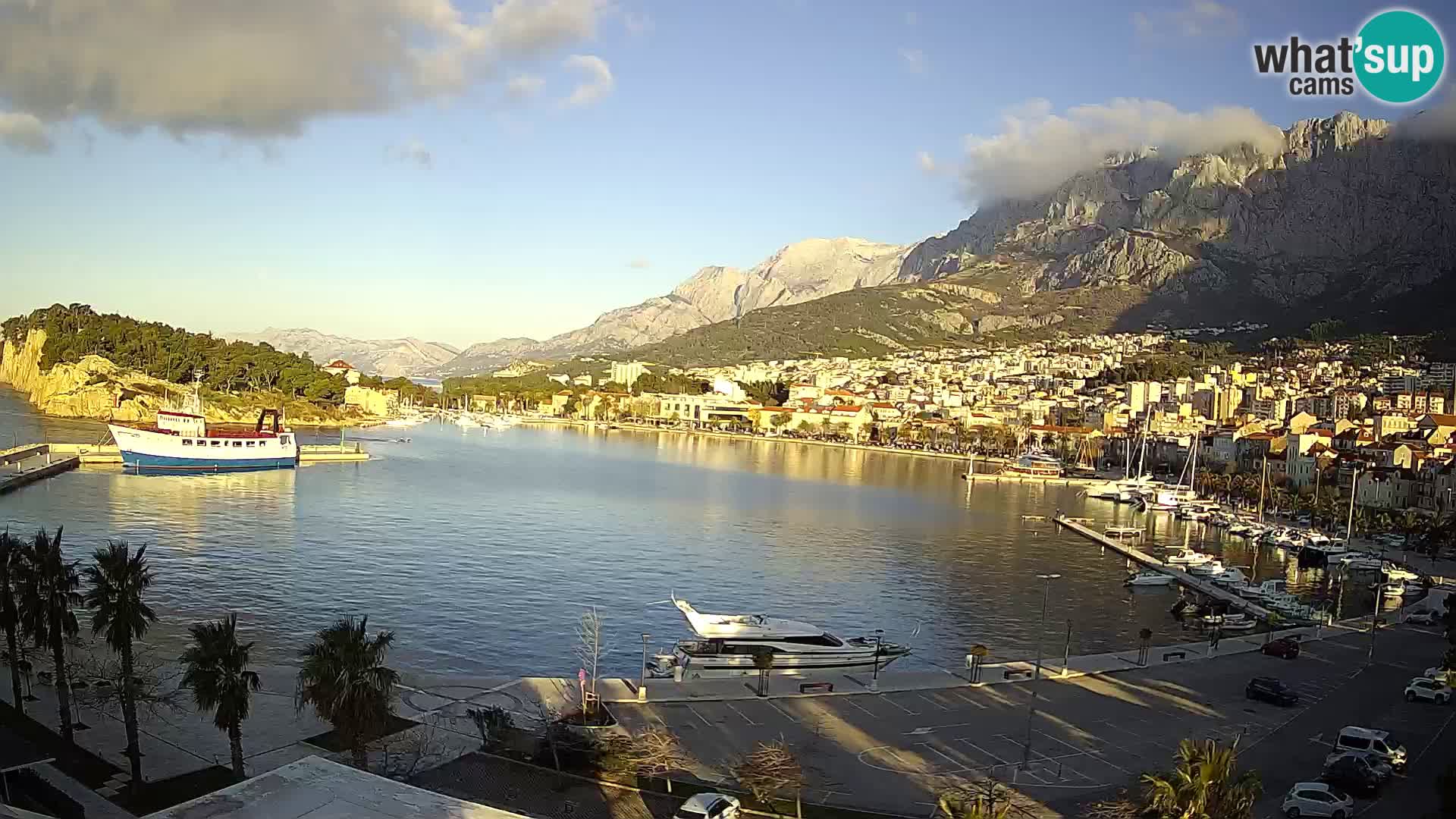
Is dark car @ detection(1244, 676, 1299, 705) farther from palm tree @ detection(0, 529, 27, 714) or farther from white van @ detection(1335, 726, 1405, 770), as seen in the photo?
palm tree @ detection(0, 529, 27, 714)

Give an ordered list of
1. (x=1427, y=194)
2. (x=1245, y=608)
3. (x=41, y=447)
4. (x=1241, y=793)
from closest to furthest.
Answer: (x=1241, y=793)
(x=1245, y=608)
(x=41, y=447)
(x=1427, y=194)

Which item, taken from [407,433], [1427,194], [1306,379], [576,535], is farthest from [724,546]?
[1427,194]

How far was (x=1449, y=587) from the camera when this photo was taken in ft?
123

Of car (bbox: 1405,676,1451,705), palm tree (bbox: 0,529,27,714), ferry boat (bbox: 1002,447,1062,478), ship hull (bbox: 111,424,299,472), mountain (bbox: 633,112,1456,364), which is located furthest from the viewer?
mountain (bbox: 633,112,1456,364)

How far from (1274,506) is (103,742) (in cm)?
6276

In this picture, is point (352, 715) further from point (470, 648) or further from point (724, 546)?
point (724, 546)

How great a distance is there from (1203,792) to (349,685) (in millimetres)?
10320

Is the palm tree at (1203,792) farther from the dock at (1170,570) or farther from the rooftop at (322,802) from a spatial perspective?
the dock at (1170,570)

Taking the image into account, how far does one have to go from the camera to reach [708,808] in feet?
44.0

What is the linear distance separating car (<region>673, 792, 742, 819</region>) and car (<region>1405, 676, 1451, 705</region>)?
51.6 ft

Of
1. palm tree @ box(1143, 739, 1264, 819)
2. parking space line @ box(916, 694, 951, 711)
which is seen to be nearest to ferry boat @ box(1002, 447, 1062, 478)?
parking space line @ box(916, 694, 951, 711)

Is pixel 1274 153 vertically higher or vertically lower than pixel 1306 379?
higher

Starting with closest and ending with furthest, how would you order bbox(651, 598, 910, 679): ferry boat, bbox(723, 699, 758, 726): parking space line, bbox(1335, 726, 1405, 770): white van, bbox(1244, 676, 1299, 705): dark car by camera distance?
bbox(1335, 726, 1405, 770): white van → bbox(723, 699, 758, 726): parking space line → bbox(1244, 676, 1299, 705): dark car → bbox(651, 598, 910, 679): ferry boat

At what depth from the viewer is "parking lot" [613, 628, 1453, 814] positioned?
15844mm
